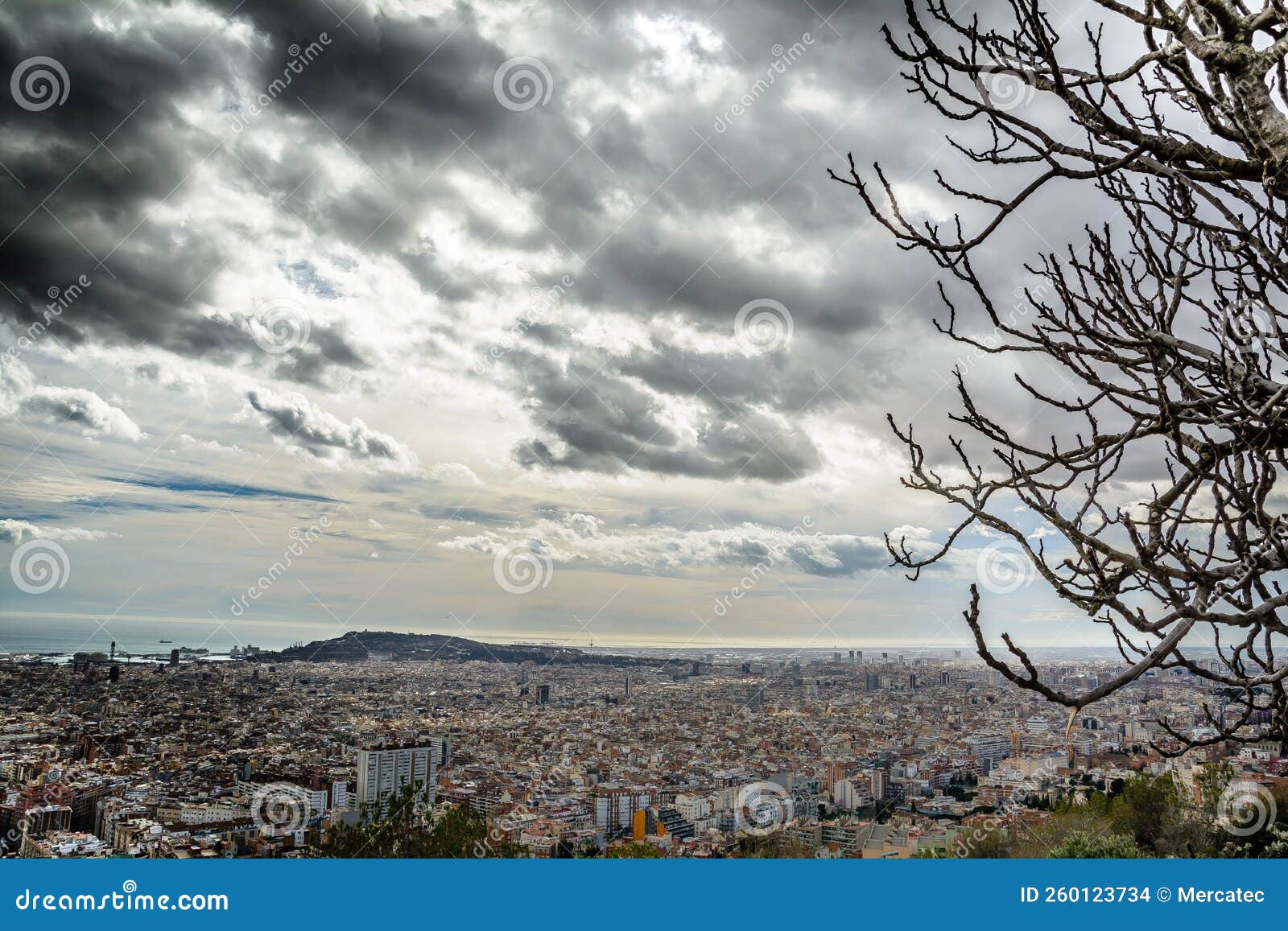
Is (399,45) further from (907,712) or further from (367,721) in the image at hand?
(907,712)

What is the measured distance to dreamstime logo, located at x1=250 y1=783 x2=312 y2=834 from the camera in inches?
197

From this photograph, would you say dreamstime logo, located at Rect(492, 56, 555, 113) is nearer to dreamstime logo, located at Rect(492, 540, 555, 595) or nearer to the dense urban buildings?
dreamstime logo, located at Rect(492, 540, 555, 595)

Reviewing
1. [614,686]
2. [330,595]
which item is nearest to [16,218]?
[330,595]

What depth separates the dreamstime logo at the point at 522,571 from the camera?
6.75 metres

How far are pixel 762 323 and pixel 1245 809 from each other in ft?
18.4

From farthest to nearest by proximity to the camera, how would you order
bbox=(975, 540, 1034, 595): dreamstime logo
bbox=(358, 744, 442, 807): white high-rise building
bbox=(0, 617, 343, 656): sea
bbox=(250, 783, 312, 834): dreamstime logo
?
bbox=(0, 617, 343, 656): sea
bbox=(358, 744, 442, 807): white high-rise building
bbox=(250, 783, 312, 834): dreamstime logo
bbox=(975, 540, 1034, 595): dreamstime logo

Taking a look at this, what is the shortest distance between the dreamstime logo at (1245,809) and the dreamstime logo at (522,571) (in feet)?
19.7

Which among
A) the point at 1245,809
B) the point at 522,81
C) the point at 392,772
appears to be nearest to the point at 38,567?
the point at 392,772

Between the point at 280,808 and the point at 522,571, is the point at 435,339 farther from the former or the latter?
the point at 280,808

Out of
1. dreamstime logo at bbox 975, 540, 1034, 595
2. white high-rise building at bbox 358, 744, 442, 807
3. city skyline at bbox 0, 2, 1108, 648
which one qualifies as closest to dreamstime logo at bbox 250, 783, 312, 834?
white high-rise building at bbox 358, 744, 442, 807

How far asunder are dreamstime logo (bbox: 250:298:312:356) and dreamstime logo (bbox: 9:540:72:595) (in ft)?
7.64

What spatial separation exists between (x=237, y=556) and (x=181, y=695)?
141cm

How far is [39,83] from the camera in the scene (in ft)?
18.2

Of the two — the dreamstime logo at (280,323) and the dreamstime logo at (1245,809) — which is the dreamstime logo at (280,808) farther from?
the dreamstime logo at (1245,809)
